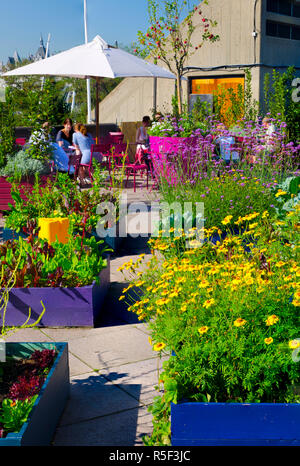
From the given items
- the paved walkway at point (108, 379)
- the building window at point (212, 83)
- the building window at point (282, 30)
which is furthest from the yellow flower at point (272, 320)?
the building window at point (282, 30)

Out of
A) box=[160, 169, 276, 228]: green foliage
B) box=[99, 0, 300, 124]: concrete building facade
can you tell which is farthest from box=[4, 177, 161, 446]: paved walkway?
box=[99, 0, 300, 124]: concrete building facade

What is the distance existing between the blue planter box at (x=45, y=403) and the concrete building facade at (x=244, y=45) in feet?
60.8

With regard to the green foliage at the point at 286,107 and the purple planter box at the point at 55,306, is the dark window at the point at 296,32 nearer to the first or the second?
the green foliage at the point at 286,107

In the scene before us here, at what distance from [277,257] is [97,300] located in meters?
1.85

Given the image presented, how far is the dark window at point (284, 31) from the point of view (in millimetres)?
23141

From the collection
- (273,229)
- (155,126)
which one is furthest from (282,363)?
(155,126)

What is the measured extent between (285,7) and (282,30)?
101 cm

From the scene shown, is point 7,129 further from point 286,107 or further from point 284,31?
point 284,31

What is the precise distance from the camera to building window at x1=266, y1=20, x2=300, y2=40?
22.7 meters

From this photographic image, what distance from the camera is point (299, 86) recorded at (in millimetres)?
19203

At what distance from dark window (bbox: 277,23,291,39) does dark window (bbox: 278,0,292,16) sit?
49 centimetres

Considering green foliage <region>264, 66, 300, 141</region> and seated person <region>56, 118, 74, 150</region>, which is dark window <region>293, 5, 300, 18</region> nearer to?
green foliage <region>264, 66, 300, 141</region>

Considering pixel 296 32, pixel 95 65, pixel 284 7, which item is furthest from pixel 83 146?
pixel 296 32
